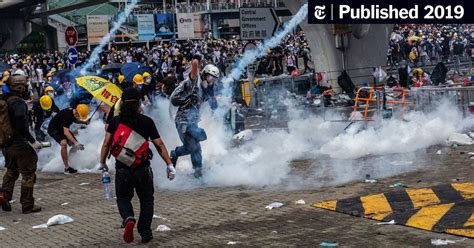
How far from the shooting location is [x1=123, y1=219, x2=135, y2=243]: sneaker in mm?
7422

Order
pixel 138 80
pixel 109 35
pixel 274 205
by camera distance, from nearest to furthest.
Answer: pixel 274 205 → pixel 138 80 → pixel 109 35

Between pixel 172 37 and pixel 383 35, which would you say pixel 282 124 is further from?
pixel 172 37

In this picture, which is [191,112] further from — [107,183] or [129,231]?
[129,231]

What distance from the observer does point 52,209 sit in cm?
A: 1005

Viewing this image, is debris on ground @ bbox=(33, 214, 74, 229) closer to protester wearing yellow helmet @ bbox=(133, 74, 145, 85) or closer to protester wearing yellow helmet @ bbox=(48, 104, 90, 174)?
protester wearing yellow helmet @ bbox=(48, 104, 90, 174)

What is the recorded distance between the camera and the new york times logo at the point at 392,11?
8.54 metres

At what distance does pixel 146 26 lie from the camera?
143 ft

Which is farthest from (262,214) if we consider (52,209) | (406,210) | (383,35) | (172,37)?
(172,37)

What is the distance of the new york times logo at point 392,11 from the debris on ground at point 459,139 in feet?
12.4

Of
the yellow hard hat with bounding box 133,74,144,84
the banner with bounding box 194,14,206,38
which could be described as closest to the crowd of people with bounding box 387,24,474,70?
the banner with bounding box 194,14,206,38

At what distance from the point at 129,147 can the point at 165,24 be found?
140 ft

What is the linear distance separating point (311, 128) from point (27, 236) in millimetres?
7996

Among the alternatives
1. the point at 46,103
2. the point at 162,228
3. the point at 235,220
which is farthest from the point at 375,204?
the point at 46,103

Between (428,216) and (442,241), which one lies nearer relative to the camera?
(442,241)
